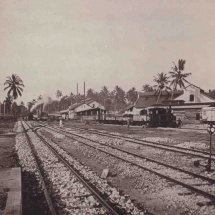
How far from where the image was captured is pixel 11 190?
23.2 ft

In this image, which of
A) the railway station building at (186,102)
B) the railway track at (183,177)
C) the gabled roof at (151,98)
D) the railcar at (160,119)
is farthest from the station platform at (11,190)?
the gabled roof at (151,98)

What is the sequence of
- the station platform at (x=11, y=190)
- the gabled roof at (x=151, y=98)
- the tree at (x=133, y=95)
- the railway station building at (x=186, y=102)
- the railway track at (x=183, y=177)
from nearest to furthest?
the station platform at (x=11, y=190)
the railway track at (x=183, y=177)
the railway station building at (x=186, y=102)
the gabled roof at (x=151, y=98)
the tree at (x=133, y=95)

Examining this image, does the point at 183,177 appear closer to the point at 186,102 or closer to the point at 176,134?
the point at 176,134

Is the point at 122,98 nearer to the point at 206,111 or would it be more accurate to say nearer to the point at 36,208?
the point at 206,111

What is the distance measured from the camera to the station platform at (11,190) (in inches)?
222

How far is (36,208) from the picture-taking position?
612 cm

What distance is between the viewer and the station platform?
5.65 metres

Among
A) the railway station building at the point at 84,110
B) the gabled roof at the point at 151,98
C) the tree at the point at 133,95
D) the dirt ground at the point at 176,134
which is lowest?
the dirt ground at the point at 176,134

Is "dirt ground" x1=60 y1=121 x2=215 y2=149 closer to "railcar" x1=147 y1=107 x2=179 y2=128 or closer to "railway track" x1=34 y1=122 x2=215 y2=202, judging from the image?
"railcar" x1=147 y1=107 x2=179 y2=128

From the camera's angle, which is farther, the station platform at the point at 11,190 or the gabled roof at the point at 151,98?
the gabled roof at the point at 151,98

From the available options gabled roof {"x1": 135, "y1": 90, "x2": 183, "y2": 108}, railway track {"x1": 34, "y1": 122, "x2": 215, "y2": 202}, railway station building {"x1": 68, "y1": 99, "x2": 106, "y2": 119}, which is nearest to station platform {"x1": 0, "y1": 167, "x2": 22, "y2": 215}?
railway track {"x1": 34, "y1": 122, "x2": 215, "y2": 202}

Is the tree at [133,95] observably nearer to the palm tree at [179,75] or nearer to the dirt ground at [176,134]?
the palm tree at [179,75]

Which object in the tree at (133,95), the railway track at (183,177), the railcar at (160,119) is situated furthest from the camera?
the tree at (133,95)

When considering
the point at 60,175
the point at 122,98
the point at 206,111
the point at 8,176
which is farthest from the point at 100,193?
the point at 122,98
